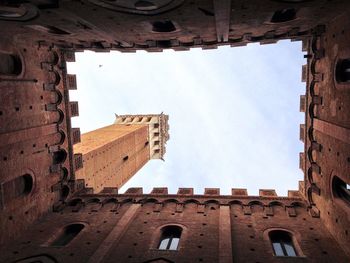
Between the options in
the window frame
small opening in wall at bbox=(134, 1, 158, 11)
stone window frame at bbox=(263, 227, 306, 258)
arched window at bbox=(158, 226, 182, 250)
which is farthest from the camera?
the window frame

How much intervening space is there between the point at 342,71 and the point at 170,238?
31.7 feet

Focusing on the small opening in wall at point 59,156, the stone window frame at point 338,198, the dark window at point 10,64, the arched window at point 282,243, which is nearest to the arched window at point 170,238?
the arched window at point 282,243

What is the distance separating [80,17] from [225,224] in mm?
10256

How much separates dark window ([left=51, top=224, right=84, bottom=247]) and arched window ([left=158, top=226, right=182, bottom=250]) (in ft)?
13.5

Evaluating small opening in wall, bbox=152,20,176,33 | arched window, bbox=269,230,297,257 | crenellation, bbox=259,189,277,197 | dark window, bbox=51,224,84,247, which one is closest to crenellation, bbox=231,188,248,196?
crenellation, bbox=259,189,277,197

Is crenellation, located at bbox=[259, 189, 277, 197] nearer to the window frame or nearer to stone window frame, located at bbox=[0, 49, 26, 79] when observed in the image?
the window frame

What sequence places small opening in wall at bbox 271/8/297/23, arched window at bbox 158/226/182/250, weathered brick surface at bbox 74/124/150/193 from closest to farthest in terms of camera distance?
small opening in wall at bbox 271/8/297/23 → arched window at bbox 158/226/182/250 → weathered brick surface at bbox 74/124/150/193

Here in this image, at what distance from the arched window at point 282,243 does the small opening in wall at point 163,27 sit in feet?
32.5

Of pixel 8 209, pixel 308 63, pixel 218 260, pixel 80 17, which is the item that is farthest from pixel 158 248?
pixel 308 63

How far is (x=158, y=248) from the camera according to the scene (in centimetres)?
1368

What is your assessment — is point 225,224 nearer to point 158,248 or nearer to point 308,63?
point 158,248

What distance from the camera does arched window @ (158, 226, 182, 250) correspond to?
13845 millimetres

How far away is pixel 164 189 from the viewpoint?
61.9 ft

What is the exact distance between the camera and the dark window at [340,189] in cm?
1318
